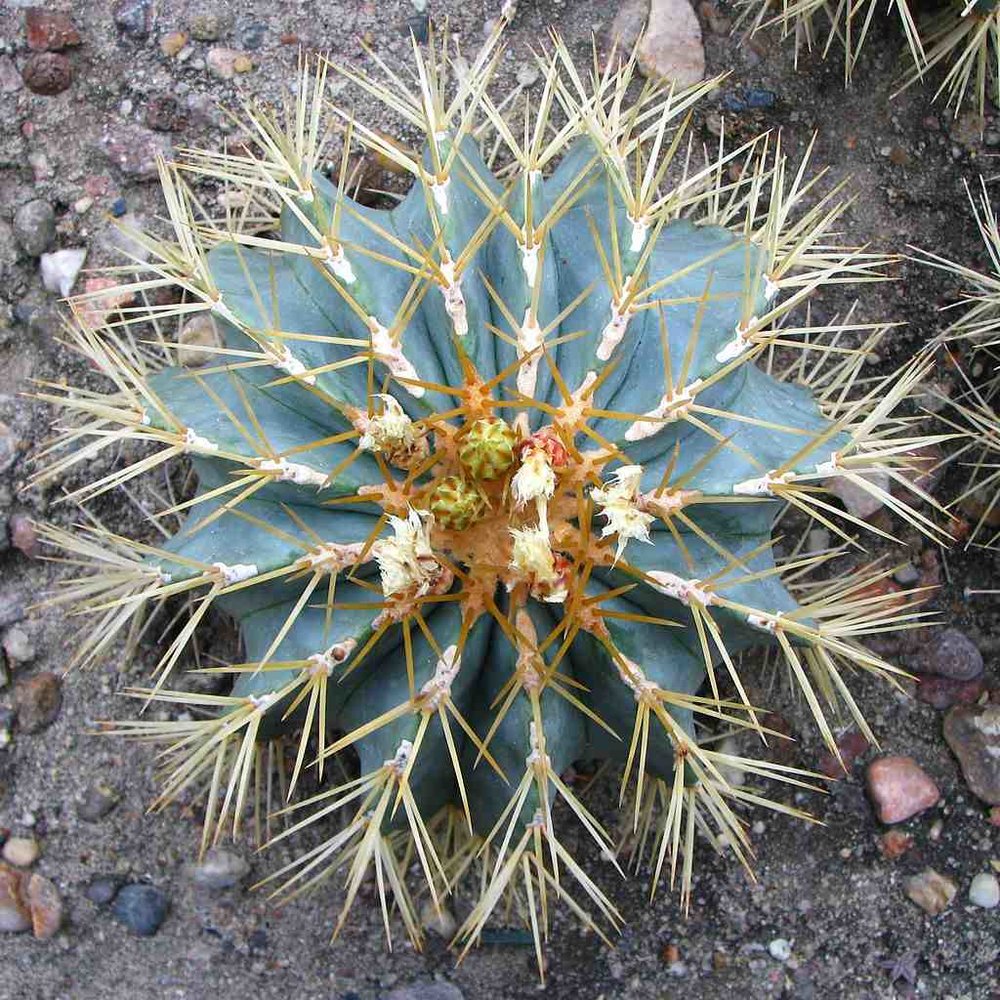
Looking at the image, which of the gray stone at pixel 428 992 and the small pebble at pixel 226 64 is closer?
the gray stone at pixel 428 992

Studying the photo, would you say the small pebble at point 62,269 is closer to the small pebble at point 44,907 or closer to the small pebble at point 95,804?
the small pebble at point 95,804

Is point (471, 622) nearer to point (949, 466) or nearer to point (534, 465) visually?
point (534, 465)

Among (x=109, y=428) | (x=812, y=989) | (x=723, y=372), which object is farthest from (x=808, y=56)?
(x=812, y=989)

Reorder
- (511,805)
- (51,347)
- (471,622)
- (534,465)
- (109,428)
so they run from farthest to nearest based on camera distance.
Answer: (51,347)
(109,428)
(511,805)
(471,622)
(534,465)

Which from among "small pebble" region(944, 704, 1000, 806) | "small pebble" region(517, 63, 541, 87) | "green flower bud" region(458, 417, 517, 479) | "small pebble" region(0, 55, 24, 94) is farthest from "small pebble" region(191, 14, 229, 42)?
"small pebble" region(944, 704, 1000, 806)

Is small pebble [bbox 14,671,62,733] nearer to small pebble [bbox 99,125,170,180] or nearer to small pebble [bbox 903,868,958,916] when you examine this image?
small pebble [bbox 99,125,170,180]

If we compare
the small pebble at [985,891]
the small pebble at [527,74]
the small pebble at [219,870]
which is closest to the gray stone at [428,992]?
the small pebble at [219,870]

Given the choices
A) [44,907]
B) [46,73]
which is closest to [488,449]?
[44,907]
